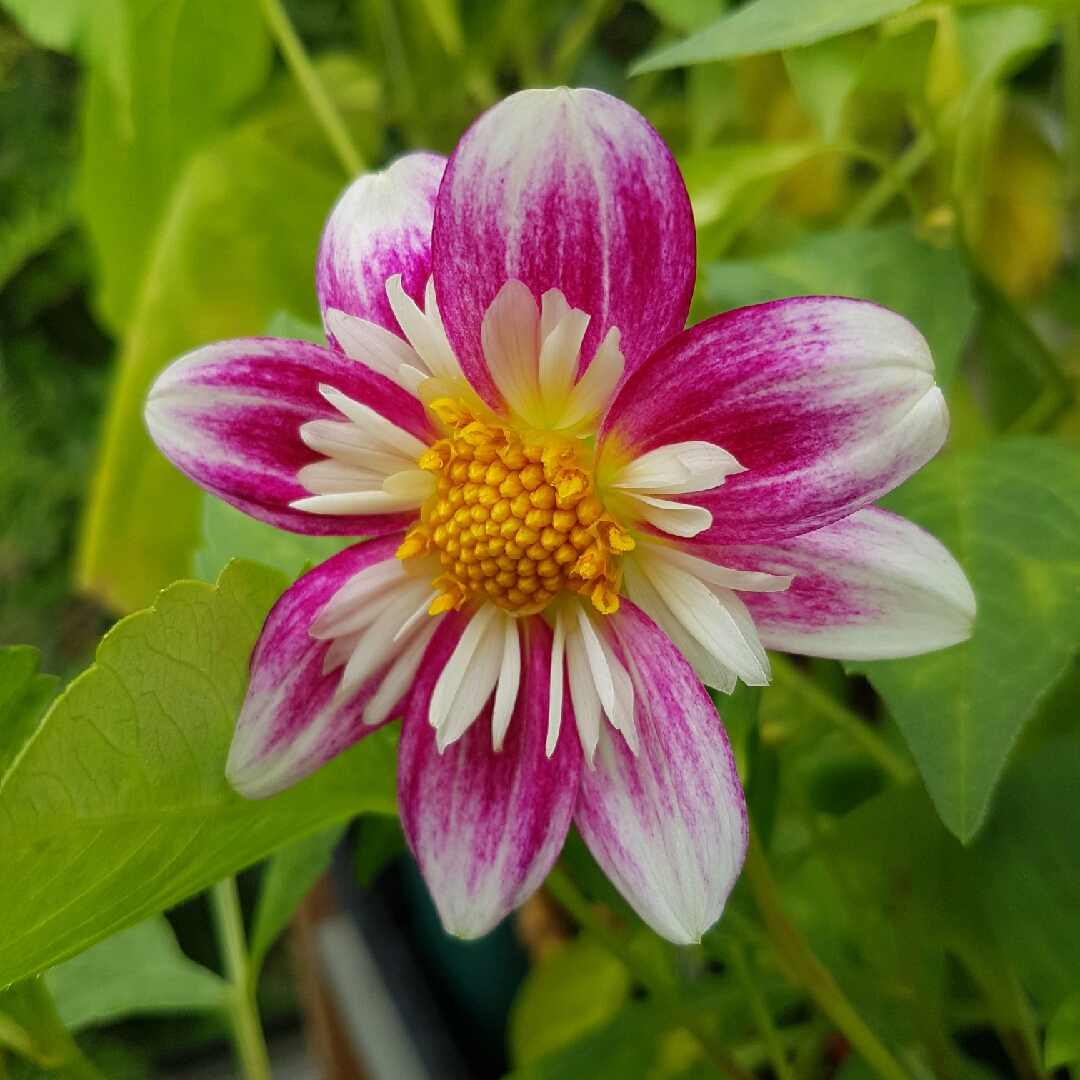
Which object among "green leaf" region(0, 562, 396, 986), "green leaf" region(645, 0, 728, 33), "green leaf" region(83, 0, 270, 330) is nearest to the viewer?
"green leaf" region(0, 562, 396, 986)

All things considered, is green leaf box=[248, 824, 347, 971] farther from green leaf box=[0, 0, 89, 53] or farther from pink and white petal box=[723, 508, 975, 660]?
green leaf box=[0, 0, 89, 53]

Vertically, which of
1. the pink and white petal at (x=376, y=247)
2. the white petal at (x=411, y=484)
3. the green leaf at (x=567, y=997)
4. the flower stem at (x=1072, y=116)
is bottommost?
the green leaf at (x=567, y=997)

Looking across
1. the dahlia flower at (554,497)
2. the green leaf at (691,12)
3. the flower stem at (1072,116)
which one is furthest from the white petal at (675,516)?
the flower stem at (1072,116)

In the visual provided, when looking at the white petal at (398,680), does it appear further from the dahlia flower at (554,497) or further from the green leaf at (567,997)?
the green leaf at (567,997)

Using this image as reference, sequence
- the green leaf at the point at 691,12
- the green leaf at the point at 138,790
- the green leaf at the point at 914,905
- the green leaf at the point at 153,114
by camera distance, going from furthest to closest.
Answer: the green leaf at the point at 153,114 < the green leaf at the point at 691,12 < the green leaf at the point at 914,905 < the green leaf at the point at 138,790

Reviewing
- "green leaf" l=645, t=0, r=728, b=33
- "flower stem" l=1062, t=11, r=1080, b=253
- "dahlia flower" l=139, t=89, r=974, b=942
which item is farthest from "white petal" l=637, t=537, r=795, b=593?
"flower stem" l=1062, t=11, r=1080, b=253

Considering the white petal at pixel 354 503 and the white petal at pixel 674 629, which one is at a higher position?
the white petal at pixel 354 503

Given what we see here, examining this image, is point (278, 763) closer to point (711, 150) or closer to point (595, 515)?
point (595, 515)
